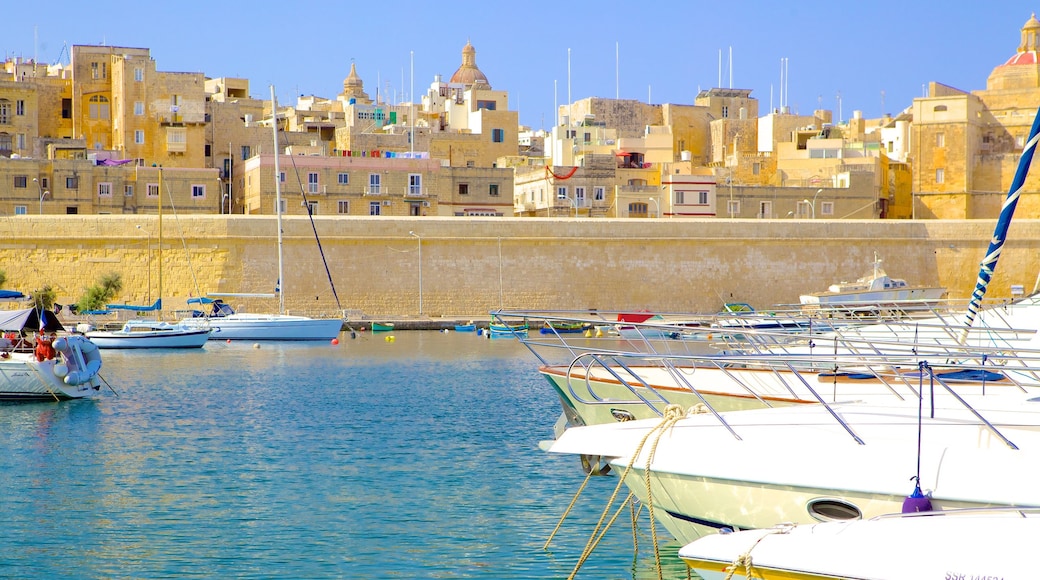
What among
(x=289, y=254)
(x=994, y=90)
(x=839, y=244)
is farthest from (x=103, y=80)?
(x=994, y=90)

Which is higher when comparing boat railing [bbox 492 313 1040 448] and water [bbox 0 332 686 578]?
boat railing [bbox 492 313 1040 448]

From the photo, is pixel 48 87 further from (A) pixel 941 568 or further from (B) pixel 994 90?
(A) pixel 941 568

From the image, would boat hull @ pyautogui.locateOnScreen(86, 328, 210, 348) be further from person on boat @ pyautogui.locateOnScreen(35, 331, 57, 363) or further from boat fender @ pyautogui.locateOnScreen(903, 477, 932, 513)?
boat fender @ pyautogui.locateOnScreen(903, 477, 932, 513)

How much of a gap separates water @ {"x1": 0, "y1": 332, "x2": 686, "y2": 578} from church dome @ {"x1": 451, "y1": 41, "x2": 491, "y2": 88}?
52465 millimetres

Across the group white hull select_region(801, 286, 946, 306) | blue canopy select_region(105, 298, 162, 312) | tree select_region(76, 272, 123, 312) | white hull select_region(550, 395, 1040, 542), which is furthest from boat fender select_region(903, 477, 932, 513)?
tree select_region(76, 272, 123, 312)

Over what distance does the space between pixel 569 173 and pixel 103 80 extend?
54.6 feet

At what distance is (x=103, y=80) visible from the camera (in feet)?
150

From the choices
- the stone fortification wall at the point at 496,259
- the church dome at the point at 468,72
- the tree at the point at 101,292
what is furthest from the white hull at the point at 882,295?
the church dome at the point at 468,72

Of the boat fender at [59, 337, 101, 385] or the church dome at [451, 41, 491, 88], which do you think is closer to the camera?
the boat fender at [59, 337, 101, 385]

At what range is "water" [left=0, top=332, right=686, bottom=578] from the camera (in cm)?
863

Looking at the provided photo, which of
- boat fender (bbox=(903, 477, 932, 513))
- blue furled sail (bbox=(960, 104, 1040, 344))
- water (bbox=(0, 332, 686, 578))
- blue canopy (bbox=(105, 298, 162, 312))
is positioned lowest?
water (bbox=(0, 332, 686, 578))

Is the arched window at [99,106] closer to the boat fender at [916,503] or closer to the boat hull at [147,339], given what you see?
the boat hull at [147,339]

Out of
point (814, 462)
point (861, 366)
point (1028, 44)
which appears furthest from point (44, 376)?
point (1028, 44)

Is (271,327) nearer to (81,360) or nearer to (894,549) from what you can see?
(81,360)
